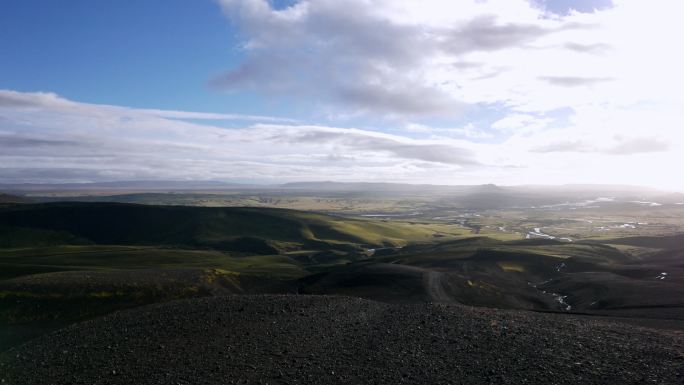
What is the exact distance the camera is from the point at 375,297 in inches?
2062

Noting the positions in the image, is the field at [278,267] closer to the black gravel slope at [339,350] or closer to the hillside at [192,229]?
the hillside at [192,229]

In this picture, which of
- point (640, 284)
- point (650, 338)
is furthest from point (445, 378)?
point (640, 284)

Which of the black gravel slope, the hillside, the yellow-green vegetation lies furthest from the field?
the black gravel slope

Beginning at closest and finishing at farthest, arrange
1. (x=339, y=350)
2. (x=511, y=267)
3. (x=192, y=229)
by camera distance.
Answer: (x=339, y=350)
(x=511, y=267)
(x=192, y=229)

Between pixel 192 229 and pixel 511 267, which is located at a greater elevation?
pixel 192 229

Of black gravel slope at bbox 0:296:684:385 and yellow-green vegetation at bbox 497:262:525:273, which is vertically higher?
black gravel slope at bbox 0:296:684:385

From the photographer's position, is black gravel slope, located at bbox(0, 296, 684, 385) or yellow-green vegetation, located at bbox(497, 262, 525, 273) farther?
yellow-green vegetation, located at bbox(497, 262, 525, 273)

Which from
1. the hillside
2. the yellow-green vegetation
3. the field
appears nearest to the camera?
the field

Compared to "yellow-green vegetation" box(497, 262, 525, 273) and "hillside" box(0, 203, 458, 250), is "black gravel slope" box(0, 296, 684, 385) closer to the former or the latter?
"yellow-green vegetation" box(497, 262, 525, 273)

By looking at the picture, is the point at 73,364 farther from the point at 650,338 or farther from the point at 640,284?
the point at 640,284

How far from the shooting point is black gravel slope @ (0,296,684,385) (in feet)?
73.8

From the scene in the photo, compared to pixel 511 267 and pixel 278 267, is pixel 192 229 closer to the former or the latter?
pixel 278 267

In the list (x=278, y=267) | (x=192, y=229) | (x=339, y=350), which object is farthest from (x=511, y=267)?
(x=192, y=229)

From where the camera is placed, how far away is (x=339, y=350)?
2616 centimetres
